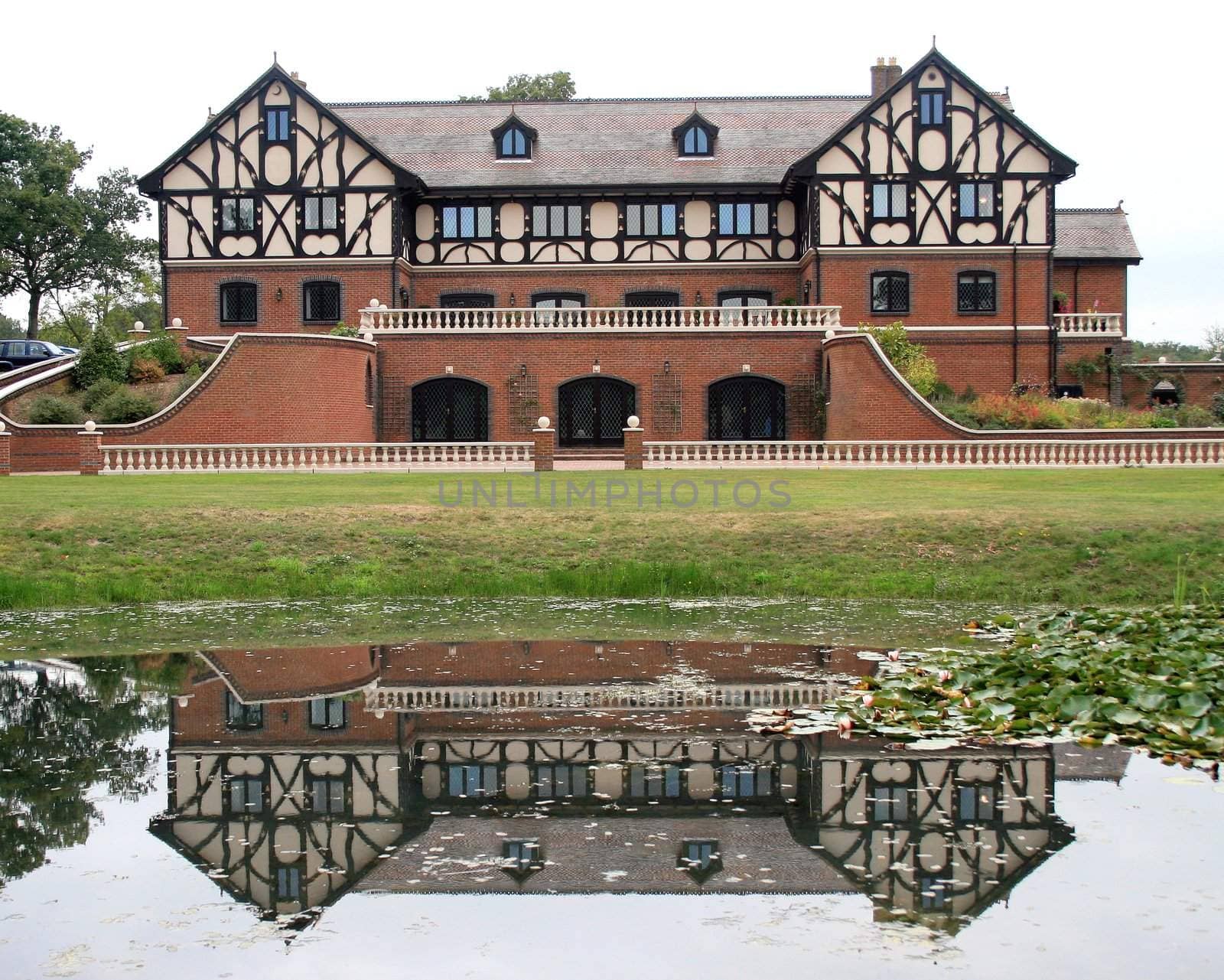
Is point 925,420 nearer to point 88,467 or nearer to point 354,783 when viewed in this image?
point 88,467

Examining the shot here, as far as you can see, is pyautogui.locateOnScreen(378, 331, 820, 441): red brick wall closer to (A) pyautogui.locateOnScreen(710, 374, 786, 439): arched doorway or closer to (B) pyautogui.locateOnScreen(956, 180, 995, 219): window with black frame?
(A) pyautogui.locateOnScreen(710, 374, 786, 439): arched doorway

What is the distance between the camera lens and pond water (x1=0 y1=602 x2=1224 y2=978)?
6051 mm

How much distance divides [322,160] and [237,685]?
32.0 meters

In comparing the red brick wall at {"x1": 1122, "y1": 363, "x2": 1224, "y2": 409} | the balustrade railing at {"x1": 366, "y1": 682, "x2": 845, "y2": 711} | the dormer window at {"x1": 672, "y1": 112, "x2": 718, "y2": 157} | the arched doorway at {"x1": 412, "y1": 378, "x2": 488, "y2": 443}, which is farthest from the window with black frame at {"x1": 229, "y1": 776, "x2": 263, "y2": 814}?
the red brick wall at {"x1": 1122, "y1": 363, "x2": 1224, "y2": 409}

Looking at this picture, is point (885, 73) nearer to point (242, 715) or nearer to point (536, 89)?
point (536, 89)

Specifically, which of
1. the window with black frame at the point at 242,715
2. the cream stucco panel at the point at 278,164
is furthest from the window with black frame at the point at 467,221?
the window with black frame at the point at 242,715

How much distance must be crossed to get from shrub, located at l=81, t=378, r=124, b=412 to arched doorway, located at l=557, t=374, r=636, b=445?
1152cm

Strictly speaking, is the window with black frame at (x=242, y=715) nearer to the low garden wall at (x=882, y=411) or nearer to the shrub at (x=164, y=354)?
the low garden wall at (x=882, y=411)

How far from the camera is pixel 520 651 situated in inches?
525

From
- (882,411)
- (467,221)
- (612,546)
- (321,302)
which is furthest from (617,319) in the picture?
(612,546)

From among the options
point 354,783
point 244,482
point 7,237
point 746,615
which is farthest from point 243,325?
point 354,783

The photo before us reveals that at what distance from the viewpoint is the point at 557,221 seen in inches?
1690

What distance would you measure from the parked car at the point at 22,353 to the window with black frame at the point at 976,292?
92.0 ft

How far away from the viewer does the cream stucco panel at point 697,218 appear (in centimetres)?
4278
